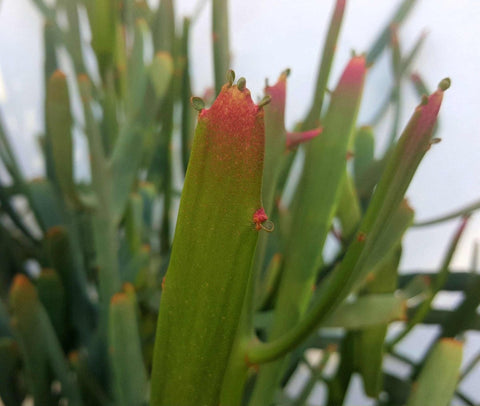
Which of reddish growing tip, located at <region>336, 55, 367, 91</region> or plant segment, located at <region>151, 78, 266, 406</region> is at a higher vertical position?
reddish growing tip, located at <region>336, 55, 367, 91</region>

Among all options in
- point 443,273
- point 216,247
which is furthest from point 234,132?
point 443,273

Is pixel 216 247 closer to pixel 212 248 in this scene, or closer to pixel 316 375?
pixel 212 248

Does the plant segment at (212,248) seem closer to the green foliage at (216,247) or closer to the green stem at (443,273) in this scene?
the green foliage at (216,247)

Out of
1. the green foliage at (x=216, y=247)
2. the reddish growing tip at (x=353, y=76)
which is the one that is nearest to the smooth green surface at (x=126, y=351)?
the green foliage at (x=216, y=247)

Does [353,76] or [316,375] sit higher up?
[353,76]

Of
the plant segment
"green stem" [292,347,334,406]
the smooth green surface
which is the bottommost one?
"green stem" [292,347,334,406]

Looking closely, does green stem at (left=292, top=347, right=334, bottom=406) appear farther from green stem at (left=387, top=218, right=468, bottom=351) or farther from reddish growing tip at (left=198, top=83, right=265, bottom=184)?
reddish growing tip at (left=198, top=83, right=265, bottom=184)

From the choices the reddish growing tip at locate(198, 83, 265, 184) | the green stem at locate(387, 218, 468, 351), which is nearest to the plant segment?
the reddish growing tip at locate(198, 83, 265, 184)

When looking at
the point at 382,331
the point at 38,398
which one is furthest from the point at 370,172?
the point at 38,398
